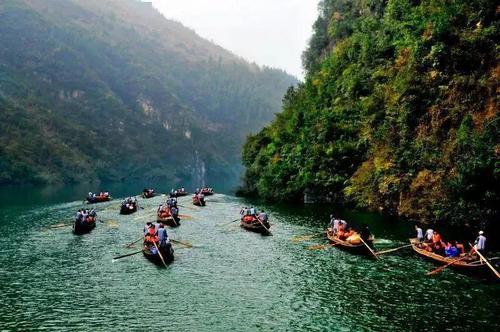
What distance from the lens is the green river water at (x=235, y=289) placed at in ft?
75.3

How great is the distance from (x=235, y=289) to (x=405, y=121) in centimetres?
3593

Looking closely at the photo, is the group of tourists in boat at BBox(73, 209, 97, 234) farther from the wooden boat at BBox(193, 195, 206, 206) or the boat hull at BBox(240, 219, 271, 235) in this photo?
the wooden boat at BBox(193, 195, 206, 206)

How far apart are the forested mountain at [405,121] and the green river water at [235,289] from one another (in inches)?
312

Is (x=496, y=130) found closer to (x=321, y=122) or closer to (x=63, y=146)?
(x=321, y=122)

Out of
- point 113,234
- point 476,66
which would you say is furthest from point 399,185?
point 113,234

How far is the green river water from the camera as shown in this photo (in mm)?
22953

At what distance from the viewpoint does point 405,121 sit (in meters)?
56.1

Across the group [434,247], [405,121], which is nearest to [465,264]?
[434,247]

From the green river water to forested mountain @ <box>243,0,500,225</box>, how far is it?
7913 millimetres

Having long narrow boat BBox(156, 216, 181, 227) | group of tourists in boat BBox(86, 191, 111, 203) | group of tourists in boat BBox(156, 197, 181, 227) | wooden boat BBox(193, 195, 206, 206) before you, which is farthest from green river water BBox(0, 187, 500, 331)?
group of tourists in boat BBox(86, 191, 111, 203)

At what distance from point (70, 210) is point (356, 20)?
62249 mm

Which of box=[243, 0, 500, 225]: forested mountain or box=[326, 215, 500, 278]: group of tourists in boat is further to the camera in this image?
box=[243, 0, 500, 225]: forested mountain

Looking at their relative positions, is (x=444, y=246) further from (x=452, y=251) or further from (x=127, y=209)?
(x=127, y=209)

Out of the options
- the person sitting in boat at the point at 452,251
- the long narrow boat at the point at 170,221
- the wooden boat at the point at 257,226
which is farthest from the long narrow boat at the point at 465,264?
the long narrow boat at the point at 170,221
